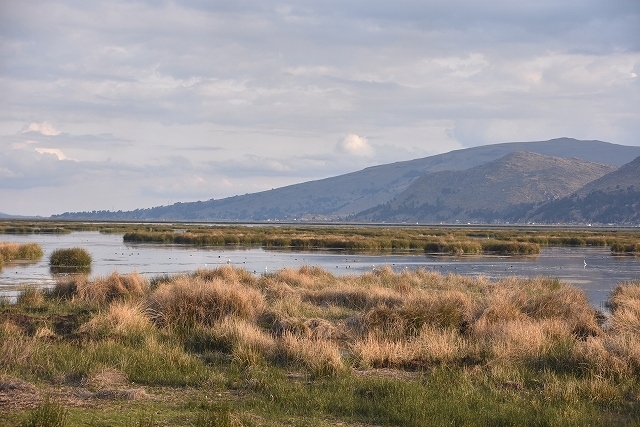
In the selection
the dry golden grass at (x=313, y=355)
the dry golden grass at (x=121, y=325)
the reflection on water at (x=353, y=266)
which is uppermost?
the dry golden grass at (x=121, y=325)

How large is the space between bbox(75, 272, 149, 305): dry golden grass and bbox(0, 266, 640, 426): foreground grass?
75 centimetres

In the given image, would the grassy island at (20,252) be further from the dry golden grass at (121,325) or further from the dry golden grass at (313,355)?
the dry golden grass at (313,355)

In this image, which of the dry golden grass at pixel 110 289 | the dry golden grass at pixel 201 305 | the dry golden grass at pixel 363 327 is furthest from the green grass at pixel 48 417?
the dry golden grass at pixel 110 289

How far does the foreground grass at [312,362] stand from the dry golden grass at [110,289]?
2.46ft

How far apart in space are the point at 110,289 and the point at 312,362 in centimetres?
1218

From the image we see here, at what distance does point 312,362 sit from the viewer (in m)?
13.7

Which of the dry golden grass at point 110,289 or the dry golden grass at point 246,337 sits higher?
the dry golden grass at point 110,289

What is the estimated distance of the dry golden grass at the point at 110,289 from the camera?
75.5 ft

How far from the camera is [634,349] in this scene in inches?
550

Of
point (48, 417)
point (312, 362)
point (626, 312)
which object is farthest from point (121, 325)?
point (626, 312)

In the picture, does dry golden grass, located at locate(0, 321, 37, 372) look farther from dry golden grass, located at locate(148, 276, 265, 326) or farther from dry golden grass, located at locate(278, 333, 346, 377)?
dry golden grass, located at locate(278, 333, 346, 377)

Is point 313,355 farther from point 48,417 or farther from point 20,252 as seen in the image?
point 20,252

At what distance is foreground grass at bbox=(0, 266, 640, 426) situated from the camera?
1094 centimetres

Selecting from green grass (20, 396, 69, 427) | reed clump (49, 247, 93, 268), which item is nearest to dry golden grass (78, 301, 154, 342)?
green grass (20, 396, 69, 427)
